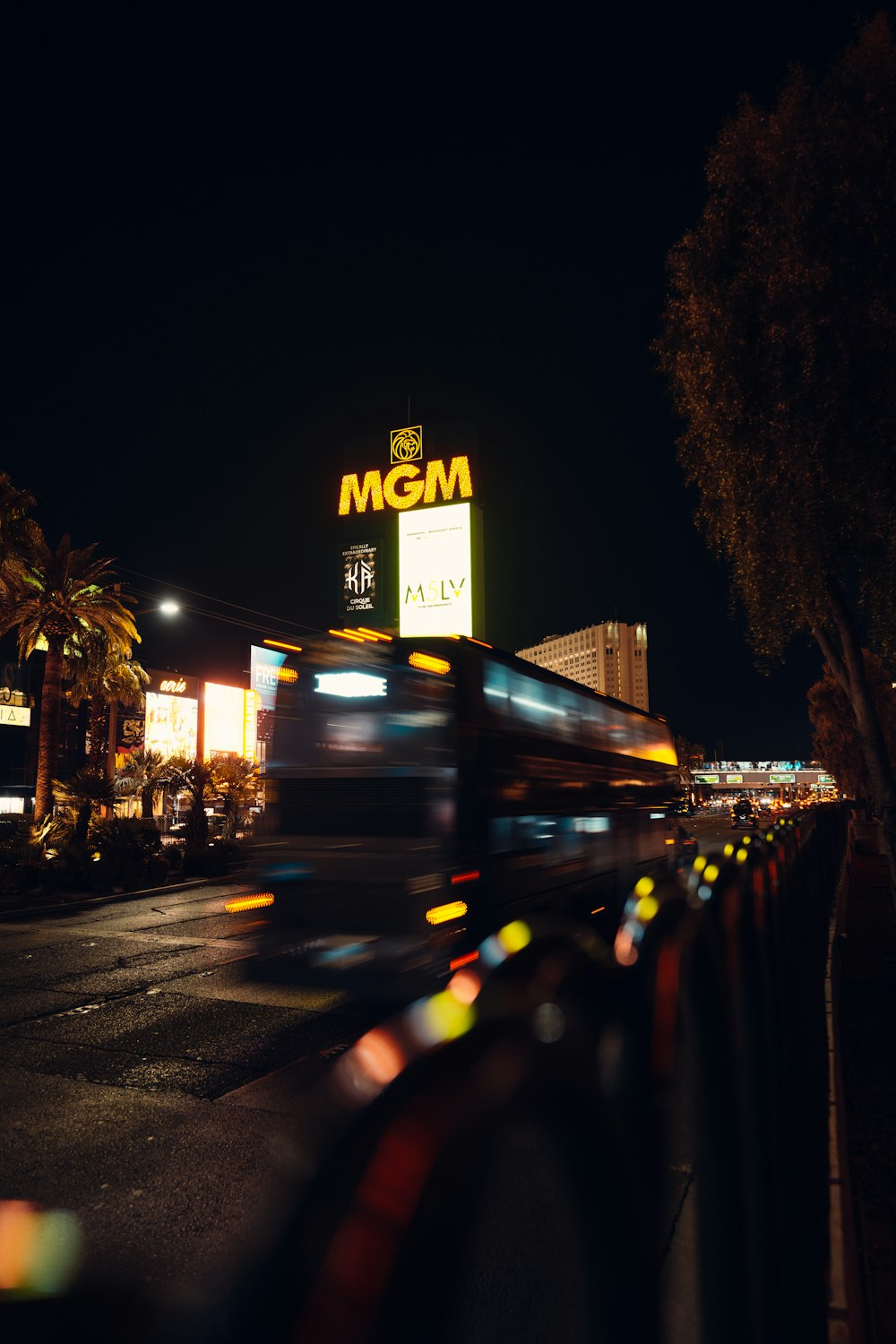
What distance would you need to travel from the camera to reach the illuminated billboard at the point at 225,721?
59.2 metres

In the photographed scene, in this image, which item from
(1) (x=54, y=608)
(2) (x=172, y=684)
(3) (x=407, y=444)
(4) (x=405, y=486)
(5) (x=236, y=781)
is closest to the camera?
(1) (x=54, y=608)

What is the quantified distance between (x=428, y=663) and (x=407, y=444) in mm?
25919

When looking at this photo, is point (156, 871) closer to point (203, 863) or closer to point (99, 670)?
point (203, 863)

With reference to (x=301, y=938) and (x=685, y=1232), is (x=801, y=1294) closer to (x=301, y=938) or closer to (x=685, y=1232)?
(x=685, y=1232)

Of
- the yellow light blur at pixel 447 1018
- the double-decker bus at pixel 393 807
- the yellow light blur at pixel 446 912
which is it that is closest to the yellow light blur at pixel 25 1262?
the yellow light blur at pixel 447 1018

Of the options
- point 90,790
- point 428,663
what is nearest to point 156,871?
point 90,790

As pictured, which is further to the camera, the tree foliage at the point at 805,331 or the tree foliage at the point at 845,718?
the tree foliage at the point at 845,718

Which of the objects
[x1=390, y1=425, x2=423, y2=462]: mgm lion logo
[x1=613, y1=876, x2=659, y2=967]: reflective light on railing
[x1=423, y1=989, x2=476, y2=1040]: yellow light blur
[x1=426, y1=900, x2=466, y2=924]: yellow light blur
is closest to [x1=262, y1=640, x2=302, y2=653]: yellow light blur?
[x1=426, y1=900, x2=466, y2=924]: yellow light blur

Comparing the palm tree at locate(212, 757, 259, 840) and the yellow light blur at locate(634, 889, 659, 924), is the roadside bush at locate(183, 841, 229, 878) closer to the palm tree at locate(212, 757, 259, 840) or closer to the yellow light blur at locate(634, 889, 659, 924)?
the palm tree at locate(212, 757, 259, 840)

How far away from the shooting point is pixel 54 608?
26.2 meters

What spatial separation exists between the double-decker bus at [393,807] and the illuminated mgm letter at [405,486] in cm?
2184

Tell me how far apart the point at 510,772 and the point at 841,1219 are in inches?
320

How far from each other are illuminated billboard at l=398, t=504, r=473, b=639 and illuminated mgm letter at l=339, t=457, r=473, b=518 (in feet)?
2.80

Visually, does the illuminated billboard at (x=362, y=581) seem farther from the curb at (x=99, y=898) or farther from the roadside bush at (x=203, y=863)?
the curb at (x=99, y=898)
